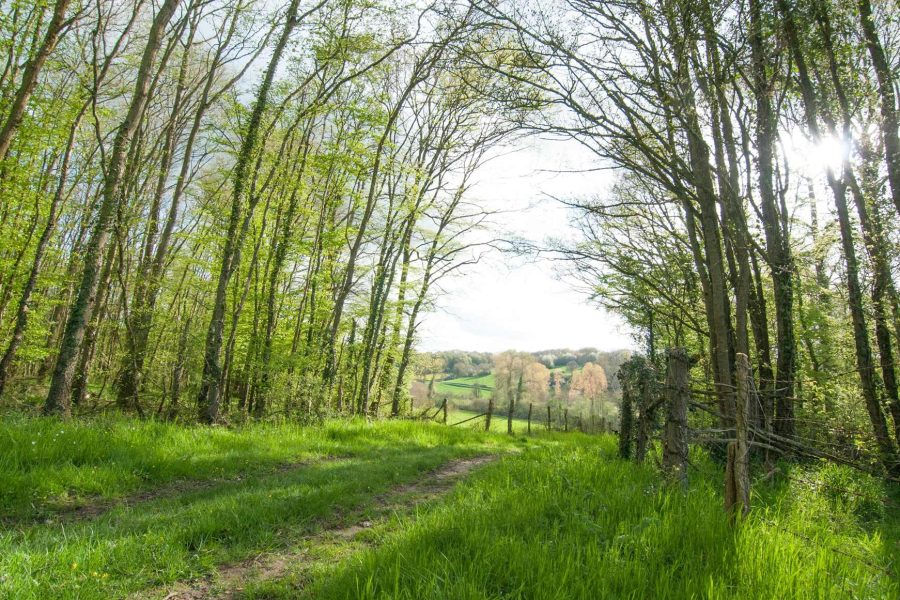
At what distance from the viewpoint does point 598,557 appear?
8.84 ft

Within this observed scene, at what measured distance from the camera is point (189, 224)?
22328mm

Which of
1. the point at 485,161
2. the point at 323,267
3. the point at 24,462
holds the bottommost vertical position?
the point at 24,462

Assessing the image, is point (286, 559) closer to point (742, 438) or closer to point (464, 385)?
point (742, 438)

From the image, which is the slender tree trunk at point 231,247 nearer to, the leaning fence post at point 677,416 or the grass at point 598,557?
the grass at point 598,557

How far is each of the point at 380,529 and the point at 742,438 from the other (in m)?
3.16

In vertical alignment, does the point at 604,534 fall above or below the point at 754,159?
below

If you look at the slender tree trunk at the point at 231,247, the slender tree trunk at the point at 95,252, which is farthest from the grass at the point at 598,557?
the slender tree trunk at the point at 231,247

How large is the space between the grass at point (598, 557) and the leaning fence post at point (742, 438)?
19 centimetres

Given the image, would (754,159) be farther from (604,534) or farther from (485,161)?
(485,161)

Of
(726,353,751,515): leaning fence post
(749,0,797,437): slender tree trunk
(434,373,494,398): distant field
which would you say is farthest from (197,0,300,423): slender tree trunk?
(434,373,494,398): distant field

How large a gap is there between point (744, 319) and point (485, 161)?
14.9 m

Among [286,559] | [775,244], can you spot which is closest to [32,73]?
[286,559]

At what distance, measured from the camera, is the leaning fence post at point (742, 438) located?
121 inches

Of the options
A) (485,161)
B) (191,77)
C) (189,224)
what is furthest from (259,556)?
(189,224)
